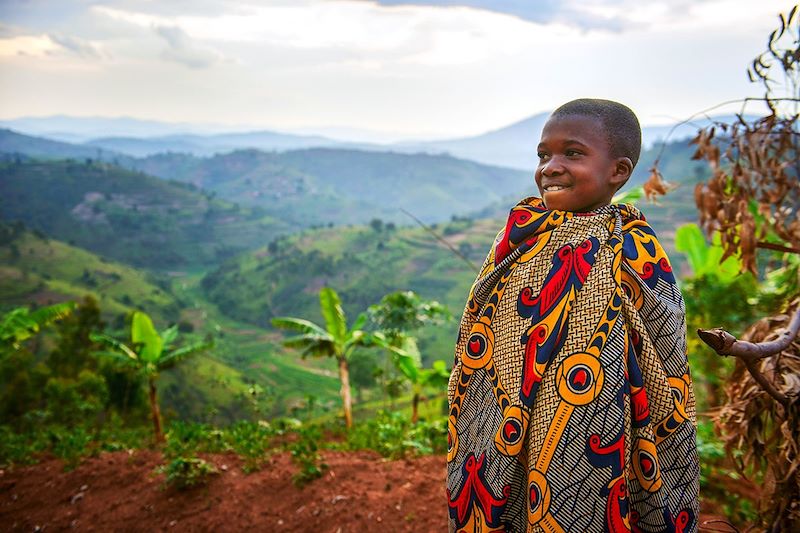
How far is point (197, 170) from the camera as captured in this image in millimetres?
193375

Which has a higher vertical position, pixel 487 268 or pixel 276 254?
pixel 487 268

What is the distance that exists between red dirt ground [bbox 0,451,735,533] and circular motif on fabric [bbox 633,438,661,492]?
6.22 ft

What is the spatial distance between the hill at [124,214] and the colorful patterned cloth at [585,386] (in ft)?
330

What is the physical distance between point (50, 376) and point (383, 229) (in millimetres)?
74370

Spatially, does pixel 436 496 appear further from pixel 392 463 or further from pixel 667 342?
pixel 667 342

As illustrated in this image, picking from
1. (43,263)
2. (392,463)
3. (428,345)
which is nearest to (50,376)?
(392,463)

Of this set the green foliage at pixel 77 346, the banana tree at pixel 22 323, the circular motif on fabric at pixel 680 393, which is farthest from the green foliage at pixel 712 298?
the green foliage at pixel 77 346

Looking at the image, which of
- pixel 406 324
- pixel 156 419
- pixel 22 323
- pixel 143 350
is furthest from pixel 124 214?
pixel 406 324

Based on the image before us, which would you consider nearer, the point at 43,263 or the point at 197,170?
the point at 43,263

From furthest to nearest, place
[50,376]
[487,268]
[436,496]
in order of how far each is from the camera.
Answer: [50,376] → [436,496] → [487,268]

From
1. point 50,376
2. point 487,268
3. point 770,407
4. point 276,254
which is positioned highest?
point 487,268

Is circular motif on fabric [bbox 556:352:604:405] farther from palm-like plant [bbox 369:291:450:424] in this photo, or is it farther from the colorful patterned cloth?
palm-like plant [bbox 369:291:450:424]

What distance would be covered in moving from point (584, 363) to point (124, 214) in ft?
362

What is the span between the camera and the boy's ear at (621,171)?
134cm
